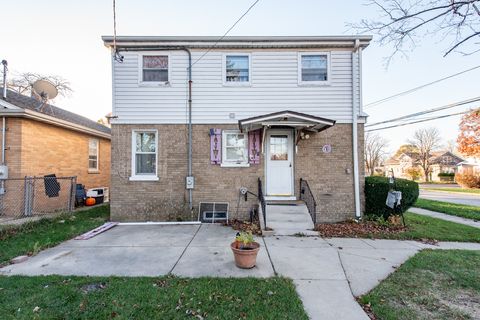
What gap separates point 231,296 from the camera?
3.33 meters

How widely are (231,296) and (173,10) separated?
8.23m

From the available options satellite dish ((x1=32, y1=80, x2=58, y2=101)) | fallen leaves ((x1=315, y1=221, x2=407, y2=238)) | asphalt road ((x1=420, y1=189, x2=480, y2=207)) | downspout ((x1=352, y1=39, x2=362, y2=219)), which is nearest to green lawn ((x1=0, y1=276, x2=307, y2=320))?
fallen leaves ((x1=315, y1=221, x2=407, y2=238))

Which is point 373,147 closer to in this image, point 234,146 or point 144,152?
point 234,146

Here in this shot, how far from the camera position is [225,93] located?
8.25 metres

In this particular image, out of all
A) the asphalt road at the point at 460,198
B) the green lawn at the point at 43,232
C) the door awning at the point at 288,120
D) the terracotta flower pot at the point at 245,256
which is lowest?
the asphalt road at the point at 460,198

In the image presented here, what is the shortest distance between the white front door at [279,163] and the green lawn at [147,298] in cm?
450

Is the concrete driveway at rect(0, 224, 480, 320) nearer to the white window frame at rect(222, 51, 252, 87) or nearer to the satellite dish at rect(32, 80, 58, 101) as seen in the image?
the white window frame at rect(222, 51, 252, 87)

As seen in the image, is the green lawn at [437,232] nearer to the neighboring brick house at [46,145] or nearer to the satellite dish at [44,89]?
the neighboring brick house at [46,145]

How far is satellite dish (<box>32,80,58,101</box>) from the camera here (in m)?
10.1

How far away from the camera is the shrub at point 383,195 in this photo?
764 centimetres

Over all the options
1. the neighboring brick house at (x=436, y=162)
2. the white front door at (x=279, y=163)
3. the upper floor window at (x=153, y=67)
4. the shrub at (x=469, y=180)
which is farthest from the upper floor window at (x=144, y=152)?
the neighboring brick house at (x=436, y=162)

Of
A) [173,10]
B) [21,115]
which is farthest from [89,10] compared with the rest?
[21,115]

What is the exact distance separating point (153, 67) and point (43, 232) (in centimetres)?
594

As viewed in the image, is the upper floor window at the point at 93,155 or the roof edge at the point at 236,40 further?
the upper floor window at the point at 93,155
